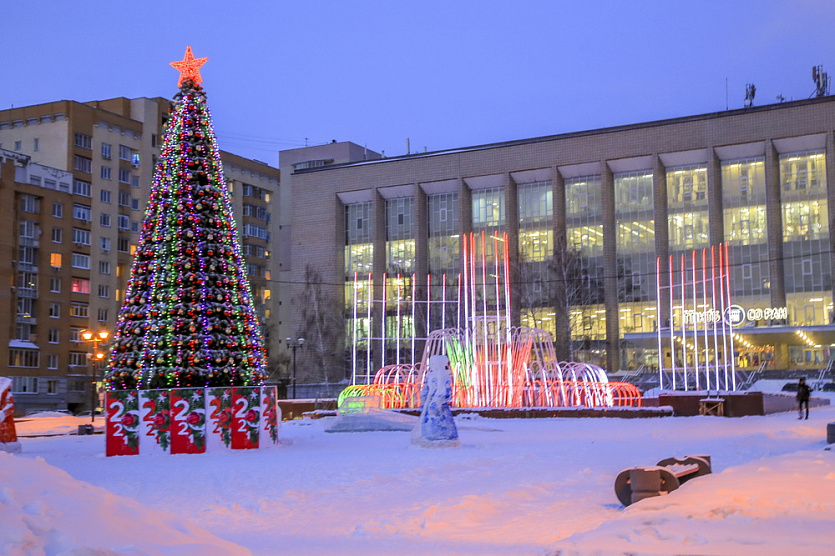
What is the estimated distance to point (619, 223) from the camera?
6812 centimetres

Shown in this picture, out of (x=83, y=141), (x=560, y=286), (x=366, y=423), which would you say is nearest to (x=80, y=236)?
(x=83, y=141)

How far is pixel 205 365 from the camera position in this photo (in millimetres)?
21641

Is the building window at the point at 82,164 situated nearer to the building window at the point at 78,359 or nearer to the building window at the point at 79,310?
the building window at the point at 79,310

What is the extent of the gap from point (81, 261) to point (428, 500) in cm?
6521

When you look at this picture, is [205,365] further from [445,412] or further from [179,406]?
[445,412]

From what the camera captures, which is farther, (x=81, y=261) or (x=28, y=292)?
(x=81, y=261)

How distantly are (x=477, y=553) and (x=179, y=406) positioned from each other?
13.4 m

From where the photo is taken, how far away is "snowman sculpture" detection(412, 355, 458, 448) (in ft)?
65.8

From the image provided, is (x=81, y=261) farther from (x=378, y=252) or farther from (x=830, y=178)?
(x=830, y=178)

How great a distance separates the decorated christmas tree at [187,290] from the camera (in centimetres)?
2144

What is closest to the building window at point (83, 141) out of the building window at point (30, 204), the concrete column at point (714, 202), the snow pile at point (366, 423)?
the building window at point (30, 204)

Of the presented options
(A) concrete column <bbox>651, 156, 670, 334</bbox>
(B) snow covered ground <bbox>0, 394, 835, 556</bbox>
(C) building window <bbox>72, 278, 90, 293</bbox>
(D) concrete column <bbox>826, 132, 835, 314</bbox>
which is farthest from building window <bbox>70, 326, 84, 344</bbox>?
(D) concrete column <bbox>826, 132, 835, 314</bbox>

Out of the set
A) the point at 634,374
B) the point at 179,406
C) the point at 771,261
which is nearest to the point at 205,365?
the point at 179,406

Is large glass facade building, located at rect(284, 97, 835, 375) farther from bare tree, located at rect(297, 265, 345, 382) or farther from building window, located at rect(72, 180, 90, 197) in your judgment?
building window, located at rect(72, 180, 90, 197)
